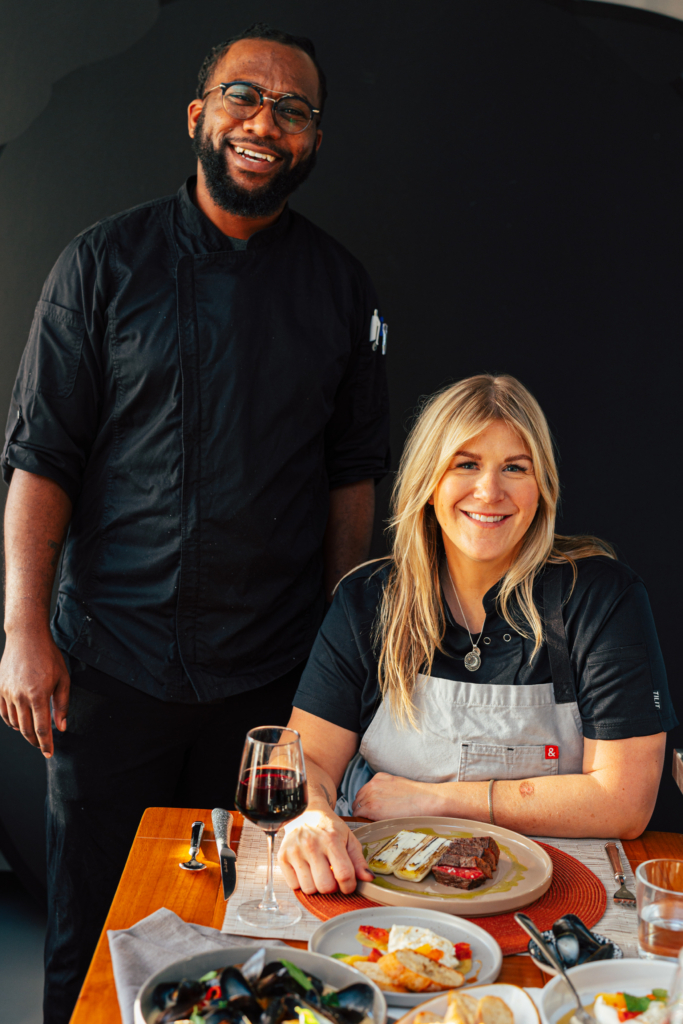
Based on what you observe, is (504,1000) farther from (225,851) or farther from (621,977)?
(225,851)

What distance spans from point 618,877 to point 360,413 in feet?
4.10

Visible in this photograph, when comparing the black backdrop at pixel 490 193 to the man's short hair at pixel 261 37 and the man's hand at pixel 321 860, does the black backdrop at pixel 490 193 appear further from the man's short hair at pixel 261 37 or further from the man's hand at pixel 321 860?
the man's hand at pixel 321 860

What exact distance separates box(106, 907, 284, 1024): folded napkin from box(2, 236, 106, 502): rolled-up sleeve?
1082 millimetres

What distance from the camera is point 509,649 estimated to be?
166cm

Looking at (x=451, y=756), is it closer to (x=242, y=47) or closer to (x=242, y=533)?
(x=242, y=533)

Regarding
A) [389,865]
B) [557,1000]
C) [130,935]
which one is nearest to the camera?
[557,1000]

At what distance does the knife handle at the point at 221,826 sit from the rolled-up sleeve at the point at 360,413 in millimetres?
1030

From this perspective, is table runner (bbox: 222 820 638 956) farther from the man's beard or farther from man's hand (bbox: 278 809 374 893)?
the man's beard

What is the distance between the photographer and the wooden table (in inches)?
37.6

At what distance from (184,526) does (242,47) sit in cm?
104

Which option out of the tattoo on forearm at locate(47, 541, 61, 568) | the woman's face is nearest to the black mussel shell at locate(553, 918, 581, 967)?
the woman's face

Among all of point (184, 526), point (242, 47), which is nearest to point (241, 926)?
point (184, 526)

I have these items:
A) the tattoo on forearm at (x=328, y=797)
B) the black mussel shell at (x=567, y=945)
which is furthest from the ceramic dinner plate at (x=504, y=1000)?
the tattoo on forearm at (x=328, y=797)

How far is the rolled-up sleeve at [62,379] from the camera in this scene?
190 centimetres
